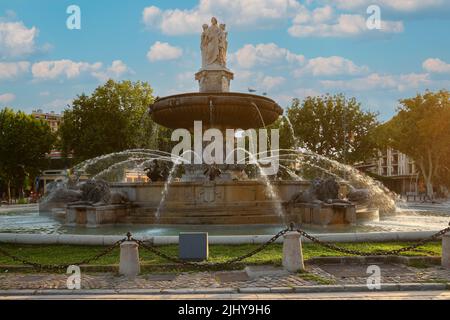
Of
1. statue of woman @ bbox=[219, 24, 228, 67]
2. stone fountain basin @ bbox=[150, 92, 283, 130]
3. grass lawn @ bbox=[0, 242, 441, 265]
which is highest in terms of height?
statue of woman @ bbox=[219, 24, 228, 67]

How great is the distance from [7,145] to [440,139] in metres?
44.4

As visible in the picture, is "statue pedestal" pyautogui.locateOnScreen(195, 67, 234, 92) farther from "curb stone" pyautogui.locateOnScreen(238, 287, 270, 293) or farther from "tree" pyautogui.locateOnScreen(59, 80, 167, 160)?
"tree" pyautogui.locateOnScreen(59, 80, 167, 160)

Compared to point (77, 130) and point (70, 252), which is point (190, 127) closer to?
point (70, 252)

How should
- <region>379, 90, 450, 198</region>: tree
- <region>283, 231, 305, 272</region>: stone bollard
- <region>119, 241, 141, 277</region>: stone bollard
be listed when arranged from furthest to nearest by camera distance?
<region>379, 90, 450, 198</region>: tree < <region>283, 231, 305, 272</region>: stone bollard < <region>119, 241, 141, 277</region>: stone bollard

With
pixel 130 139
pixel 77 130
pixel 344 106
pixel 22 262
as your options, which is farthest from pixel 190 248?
pixel 344 106

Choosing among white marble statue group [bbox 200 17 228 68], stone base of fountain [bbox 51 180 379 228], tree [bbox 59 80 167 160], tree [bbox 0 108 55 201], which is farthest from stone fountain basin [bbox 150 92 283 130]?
tree [bbox 0 108 55 201]

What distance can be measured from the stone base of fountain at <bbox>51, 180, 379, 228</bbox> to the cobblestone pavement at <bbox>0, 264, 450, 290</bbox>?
5923 millimetres

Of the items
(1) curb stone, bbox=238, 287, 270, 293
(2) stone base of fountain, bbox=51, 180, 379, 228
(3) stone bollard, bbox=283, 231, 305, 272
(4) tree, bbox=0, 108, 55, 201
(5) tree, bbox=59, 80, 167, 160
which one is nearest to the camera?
(1) curb stone, bbox=238, 287, 270, 293

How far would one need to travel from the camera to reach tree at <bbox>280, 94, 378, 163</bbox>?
50.9 m

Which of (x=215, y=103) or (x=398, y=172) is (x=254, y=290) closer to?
(x=215, y=103)

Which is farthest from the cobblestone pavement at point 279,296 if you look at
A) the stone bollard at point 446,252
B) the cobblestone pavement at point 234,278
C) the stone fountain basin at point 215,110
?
the stone fountain basin at point 215,110

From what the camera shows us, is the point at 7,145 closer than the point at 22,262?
No
